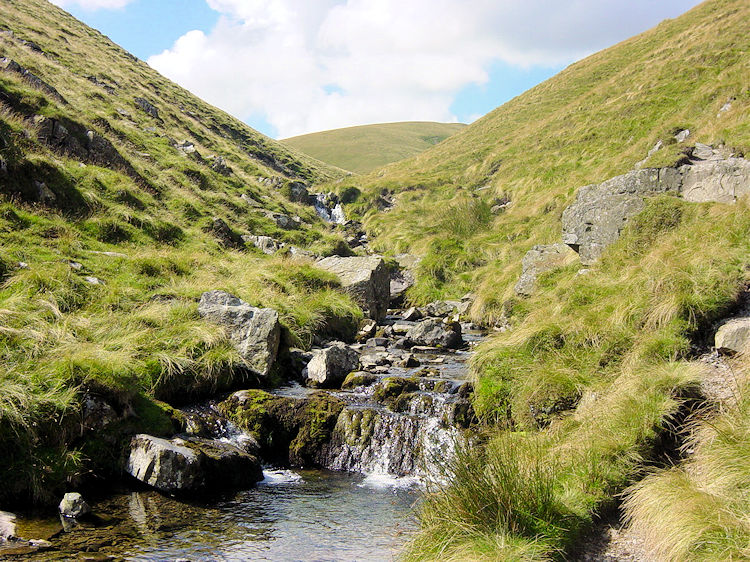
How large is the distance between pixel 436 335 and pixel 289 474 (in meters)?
6.82

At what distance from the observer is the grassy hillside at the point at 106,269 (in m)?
6.34

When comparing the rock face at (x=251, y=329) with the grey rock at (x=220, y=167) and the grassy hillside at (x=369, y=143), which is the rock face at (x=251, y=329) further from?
the grassy hillside at (x=369, y=143)

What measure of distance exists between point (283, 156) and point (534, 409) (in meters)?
60.2

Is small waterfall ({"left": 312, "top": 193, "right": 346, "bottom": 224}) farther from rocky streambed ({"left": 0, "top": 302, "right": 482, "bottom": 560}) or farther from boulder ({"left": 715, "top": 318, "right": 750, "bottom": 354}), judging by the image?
boulder ({"left": 715, "top": 318, "right": 750, "bottom": 354})

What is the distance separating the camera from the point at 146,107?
111 feet

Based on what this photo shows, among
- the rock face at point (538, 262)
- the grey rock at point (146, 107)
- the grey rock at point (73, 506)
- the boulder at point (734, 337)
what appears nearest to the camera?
the grey rock at point (73, 506)

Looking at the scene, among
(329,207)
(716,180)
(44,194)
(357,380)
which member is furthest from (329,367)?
(329,207)

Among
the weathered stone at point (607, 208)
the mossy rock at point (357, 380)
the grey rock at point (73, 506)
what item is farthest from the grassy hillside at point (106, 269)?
the weathered stone at point (607, 208)

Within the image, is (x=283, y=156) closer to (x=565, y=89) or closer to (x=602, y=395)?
(x=565, y=89)

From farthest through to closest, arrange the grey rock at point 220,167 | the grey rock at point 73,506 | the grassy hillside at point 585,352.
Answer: the grey rock at point 220,167, the grey rock at point 73,506, the grassy hillside at point 585,352

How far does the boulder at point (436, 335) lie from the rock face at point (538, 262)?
7.78 feet

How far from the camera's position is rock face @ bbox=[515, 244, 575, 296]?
14039 millimetres

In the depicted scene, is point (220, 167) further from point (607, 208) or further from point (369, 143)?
point (369, 143)

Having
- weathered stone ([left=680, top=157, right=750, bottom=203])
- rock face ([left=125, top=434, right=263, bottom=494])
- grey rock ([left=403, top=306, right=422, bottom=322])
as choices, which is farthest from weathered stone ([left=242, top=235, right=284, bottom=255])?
weathered stone ([left=680, top=157, right=750, bottom=203])
